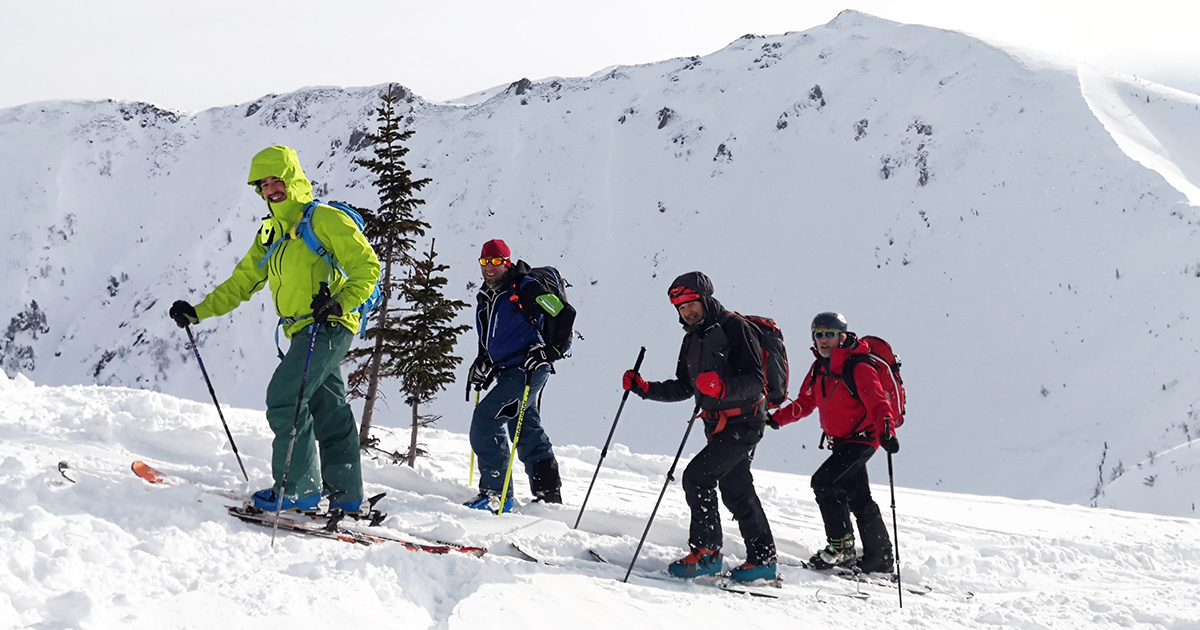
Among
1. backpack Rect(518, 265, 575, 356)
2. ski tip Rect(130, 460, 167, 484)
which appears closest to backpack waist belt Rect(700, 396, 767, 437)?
backpack Rect(518, 265, 575, 356)

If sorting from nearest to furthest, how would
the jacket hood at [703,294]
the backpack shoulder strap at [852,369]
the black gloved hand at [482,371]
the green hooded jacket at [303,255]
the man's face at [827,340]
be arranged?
the green hooded jacket at [303,255] < the jacket hood at [703,294] < the backpack shoulder strap at [852,369] < the man's face at [827,340] < the black gloved hand at [482,371]

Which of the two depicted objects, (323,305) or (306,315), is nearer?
(323,305)

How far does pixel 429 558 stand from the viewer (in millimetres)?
4746

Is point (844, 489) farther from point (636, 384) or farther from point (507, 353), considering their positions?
point (507, 353)

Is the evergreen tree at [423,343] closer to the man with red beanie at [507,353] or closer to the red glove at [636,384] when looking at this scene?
the man with red beanie at [507,353]

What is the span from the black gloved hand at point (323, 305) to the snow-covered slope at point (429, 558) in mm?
1354

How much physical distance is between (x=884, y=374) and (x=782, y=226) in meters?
30.0

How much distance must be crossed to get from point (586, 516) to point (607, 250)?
102 ft

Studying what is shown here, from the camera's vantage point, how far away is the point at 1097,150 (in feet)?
100

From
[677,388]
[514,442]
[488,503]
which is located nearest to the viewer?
[677,388]

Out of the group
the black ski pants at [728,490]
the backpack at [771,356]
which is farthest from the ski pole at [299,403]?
the backpack at [771,356]

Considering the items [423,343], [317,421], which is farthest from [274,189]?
[423,343]

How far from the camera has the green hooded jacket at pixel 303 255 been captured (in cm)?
538

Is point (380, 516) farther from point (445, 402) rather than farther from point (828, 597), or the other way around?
point (445, 402)
